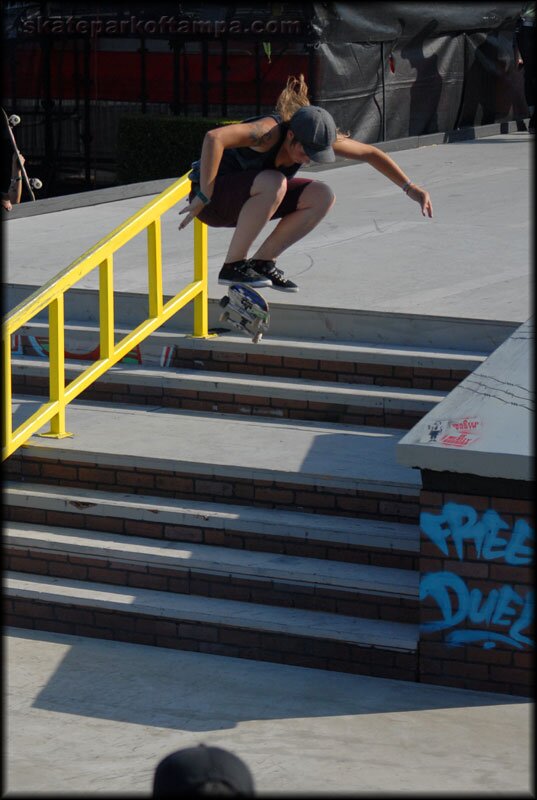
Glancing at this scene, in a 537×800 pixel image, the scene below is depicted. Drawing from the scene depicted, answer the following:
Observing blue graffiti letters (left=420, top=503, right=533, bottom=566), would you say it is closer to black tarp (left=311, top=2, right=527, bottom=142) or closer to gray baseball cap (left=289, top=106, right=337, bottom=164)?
gray baseball cap (left=289, top=106, right=337, bottom=164)

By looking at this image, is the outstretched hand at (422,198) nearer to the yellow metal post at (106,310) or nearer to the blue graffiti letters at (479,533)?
the yellow metal post at (106,310)

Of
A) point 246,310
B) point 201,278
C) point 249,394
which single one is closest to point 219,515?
point 249,394

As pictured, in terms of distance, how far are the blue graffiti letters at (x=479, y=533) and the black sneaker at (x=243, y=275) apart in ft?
6.55

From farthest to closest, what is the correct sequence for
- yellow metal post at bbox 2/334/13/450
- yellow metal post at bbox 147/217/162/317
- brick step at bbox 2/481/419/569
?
yellow metal post at bbox 147/217/162/317 → yellow metal post at bbox 2/334/13/450 → brick step at bbox 2/481/419/569

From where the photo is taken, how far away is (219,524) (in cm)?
616

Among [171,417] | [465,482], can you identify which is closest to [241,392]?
[171,417]

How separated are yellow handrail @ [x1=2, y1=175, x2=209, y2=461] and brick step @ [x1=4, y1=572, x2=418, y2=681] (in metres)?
0.79

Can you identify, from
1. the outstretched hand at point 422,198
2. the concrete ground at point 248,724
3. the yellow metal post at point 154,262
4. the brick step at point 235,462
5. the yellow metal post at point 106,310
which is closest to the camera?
the concrete ground at point 248,724

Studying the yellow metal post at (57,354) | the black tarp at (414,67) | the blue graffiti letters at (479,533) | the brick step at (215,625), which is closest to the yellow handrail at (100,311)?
the yellow metal post at (57,354)

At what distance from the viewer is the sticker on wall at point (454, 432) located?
5.36 meters

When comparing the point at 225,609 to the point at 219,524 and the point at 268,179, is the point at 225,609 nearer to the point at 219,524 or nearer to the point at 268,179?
the point at 219,524

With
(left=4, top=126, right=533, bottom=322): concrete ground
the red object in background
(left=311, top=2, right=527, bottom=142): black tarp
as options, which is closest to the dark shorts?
(left=4, top=126, right=533, bottom=322): concrete ground

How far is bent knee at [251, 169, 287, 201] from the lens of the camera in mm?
6711

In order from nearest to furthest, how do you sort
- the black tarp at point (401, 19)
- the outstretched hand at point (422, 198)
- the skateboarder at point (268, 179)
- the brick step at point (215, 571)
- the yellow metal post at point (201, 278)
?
the brick step at point (215, 571)
the skateboarder at point (268, 179)
the outstretched hand at point (422, 198)
the yellow metal post at point (201, 278)
the black tarp at point (401, 19)
